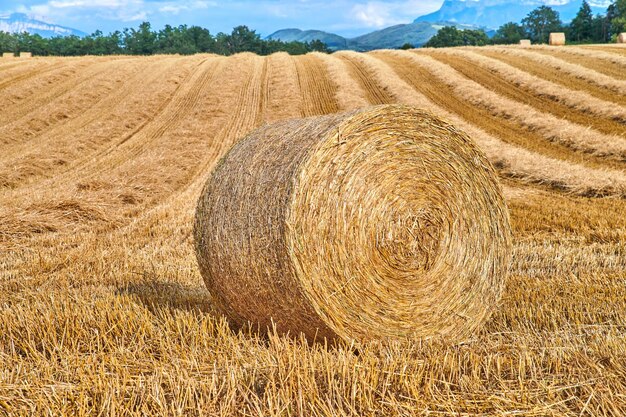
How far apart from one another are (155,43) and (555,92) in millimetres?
60951

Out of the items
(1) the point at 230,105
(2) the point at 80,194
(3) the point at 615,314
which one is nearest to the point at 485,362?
(3) the point at 615,314

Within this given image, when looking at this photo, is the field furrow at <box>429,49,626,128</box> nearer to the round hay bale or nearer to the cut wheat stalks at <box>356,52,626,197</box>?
the cut wheat stalks at <box>356,52,626,197</box>

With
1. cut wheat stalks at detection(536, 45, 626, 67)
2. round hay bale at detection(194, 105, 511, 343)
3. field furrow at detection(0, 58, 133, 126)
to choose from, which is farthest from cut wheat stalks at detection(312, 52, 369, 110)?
round hay bale at detection(194, 105, 511, 343)

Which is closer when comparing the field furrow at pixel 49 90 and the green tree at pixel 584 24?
the field furrow at pixel 49 90

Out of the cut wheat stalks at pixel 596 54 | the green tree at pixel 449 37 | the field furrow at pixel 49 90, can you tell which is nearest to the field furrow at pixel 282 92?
the field furrow at pixel 49 90

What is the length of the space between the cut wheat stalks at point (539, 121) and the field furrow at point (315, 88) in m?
4.25

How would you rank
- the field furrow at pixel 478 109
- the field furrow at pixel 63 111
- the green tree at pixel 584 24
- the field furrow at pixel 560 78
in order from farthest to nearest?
the green tree at pixel 584 24, the field furrow at pixel 560 78, the field furrow at pixel 63 111, the field furrow at pixel 478 109

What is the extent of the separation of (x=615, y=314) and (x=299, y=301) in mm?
2441

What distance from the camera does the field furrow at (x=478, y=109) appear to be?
1294 centimetres

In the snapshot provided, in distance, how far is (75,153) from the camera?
1430 centimetres

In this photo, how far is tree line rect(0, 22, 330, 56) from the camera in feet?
227

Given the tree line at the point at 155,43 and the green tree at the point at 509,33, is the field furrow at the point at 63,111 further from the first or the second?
the green tree at the point at 509,33

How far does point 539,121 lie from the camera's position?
1542 centimetres

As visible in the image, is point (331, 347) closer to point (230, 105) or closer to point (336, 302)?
point (336, 302)
